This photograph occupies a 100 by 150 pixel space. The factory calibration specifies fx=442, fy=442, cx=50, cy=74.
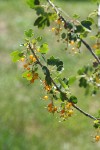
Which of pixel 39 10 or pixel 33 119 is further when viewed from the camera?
pixel 33 119

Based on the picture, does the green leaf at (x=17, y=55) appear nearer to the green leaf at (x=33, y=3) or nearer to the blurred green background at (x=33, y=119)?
the green leaf at (x=33, y=3)

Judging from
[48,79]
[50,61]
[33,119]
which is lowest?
[48,79]

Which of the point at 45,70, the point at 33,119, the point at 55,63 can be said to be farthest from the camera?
the point at 33,119

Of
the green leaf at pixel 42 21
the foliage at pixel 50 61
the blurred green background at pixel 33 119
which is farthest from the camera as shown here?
the blurred green background at pixel 33 119

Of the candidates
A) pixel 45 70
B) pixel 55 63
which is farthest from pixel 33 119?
pixel 45 70

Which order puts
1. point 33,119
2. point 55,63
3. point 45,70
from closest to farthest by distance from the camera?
point 45,70 < point 55,63 < point 33,119

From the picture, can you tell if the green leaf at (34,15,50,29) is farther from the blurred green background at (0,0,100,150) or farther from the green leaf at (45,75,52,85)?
the blurred green background at (0,0,100,150)

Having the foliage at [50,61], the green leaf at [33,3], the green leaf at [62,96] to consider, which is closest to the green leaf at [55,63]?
the foliage at [50,61]

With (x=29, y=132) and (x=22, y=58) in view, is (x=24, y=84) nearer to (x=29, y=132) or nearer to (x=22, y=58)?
(x=29, y=132)

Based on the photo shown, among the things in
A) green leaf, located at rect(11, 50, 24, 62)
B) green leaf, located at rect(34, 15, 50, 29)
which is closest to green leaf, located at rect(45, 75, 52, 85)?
green leaf, located at rect(11, 50, 24, 62)

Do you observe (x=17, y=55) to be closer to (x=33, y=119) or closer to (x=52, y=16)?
(x=52, y=16)

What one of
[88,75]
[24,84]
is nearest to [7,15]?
[24,84]

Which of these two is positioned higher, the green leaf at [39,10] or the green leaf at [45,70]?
the green leaf at [39,10]
